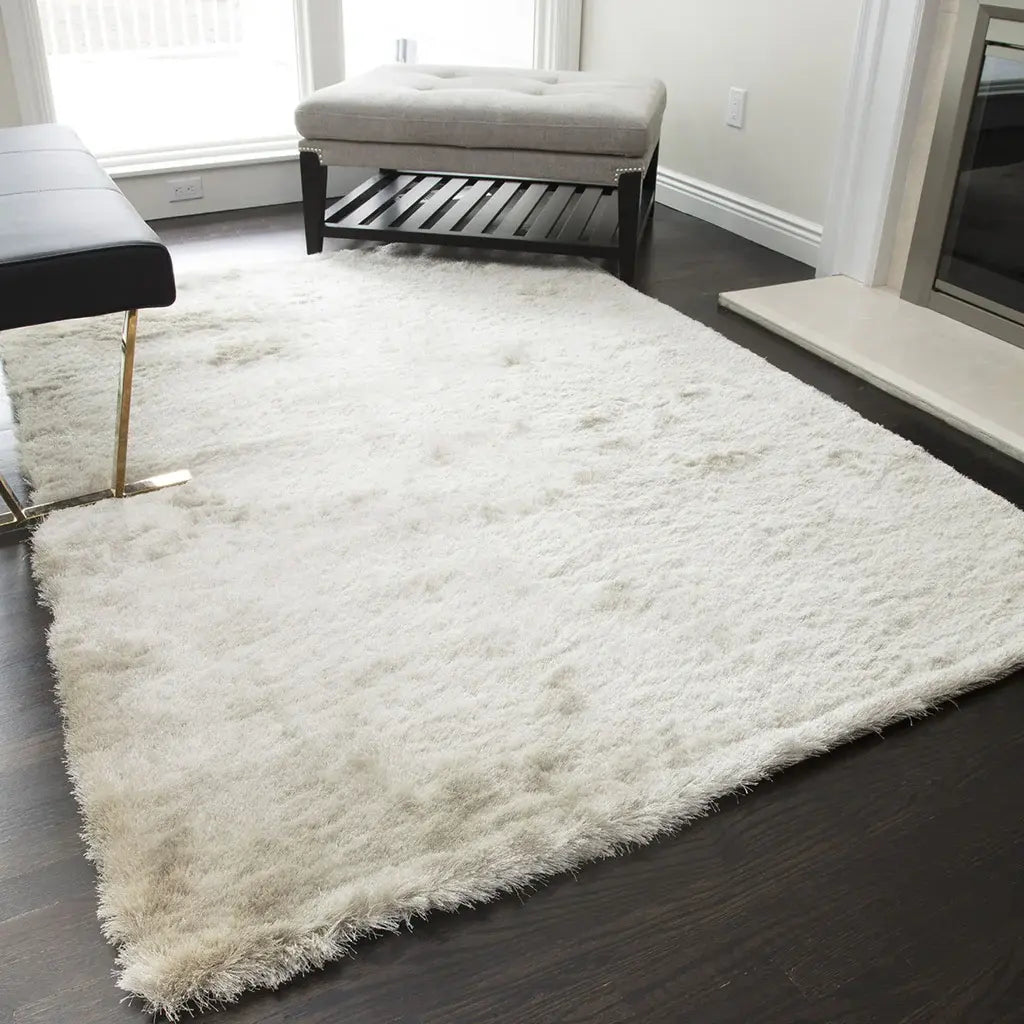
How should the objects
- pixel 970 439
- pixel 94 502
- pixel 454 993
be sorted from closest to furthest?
pixel 454 993, pixel 94 502, pixel 970 439

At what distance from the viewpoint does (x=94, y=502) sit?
1.95 m

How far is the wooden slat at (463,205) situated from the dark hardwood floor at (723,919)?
215 centimetres

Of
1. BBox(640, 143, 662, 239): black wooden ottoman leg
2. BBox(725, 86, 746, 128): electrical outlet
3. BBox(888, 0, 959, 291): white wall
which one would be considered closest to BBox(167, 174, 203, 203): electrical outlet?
BBox(640, 143, 662, 239): black wooden ottoman leg

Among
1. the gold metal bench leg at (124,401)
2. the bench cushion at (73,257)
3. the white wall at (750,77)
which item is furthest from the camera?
the white wall at (750,77)

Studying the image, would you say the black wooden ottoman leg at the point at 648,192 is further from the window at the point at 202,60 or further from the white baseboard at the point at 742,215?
the window at the point at 202,60

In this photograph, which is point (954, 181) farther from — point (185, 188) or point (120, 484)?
point (185, 188)

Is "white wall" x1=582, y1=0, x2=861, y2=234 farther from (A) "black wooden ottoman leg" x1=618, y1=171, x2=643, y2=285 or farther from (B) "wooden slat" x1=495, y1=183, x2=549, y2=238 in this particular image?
(A) "black wooden ottoman leg" x1=618, y1=171, x2=643, y2=285

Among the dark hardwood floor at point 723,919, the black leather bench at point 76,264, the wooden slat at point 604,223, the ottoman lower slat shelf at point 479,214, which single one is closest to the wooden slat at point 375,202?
the ottoman lower slat shelf at point 479,214

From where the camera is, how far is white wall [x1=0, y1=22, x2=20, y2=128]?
3188 mm

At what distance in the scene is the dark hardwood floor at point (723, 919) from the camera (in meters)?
1.12

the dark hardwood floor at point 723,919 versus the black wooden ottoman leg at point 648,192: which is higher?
the black wooden ottoman leg at point 648,192

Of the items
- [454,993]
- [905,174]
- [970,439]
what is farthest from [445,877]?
[905,174]

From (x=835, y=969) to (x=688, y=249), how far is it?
2.55 m

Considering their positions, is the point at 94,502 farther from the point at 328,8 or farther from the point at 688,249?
the point at 328,8
